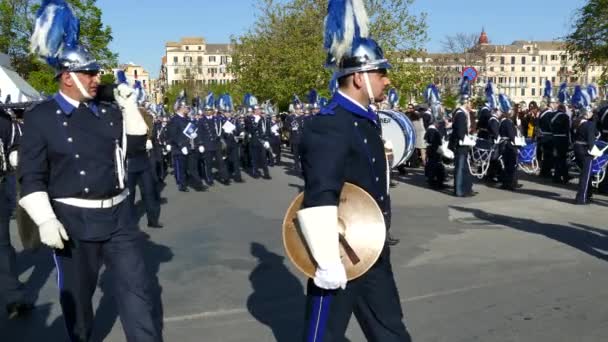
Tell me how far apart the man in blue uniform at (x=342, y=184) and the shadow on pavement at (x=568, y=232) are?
5.00 meters

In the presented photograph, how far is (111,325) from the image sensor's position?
18.2 feet

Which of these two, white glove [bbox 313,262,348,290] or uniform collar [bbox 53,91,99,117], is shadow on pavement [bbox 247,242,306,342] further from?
uniform collar [bbox 53,91,99,117]

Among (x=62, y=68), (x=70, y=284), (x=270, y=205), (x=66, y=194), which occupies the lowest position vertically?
(x=270, y=205)

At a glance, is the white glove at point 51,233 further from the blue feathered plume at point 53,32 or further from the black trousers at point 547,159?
the black trousers at point 547,159

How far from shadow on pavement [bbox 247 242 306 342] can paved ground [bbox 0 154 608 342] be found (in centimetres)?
1

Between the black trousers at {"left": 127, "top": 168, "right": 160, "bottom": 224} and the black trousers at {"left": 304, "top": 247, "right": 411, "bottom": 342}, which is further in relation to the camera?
the black trousers at {"left": 127, "top": 168, "right": 160, "bottom": 224}

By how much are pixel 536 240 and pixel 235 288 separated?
406 centimetres

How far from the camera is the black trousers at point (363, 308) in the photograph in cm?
340

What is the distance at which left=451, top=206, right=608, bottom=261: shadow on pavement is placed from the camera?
320 inches

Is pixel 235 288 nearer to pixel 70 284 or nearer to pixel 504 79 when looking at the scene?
pixel 70 284

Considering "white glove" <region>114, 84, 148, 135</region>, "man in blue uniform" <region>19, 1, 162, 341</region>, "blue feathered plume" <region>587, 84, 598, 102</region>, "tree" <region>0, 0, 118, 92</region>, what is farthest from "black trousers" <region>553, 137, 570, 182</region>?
"tree" <region>0, 0, 118, 92</region>

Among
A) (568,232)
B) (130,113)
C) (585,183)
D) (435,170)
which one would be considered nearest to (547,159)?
(435,170)

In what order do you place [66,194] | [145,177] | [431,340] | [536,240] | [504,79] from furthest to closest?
[504,79] → [145,177] → [536,240] → [431,340] → [66,194]

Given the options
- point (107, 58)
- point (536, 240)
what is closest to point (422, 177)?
point (536, 240)
